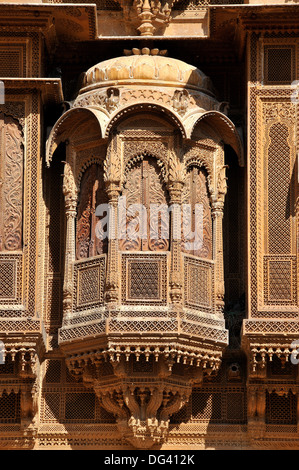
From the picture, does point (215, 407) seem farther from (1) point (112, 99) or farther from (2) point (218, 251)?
(1) point (112, 99)

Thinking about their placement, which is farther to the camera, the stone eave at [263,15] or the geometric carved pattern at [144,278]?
the stone eave at [263,15]

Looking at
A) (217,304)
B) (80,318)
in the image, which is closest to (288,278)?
(217,304)

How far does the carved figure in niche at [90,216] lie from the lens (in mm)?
21516

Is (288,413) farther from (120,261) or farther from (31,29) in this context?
(31,29)

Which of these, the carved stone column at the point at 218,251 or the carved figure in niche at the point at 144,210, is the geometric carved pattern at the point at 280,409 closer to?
the carved stone column at the point at 218,251

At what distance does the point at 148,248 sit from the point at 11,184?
151cm

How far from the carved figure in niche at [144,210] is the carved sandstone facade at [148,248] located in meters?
0.01

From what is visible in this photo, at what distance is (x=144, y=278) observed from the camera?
69.6 ft

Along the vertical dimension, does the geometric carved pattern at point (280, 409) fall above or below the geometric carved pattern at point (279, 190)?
below

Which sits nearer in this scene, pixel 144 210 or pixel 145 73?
pixel 144 210

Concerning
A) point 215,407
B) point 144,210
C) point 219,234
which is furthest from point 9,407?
point 219,234

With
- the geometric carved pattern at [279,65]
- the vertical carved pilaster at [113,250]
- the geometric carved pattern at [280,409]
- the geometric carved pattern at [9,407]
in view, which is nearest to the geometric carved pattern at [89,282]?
the vertical carved pilaster at [113,250]

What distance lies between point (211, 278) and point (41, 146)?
2173 millimetres

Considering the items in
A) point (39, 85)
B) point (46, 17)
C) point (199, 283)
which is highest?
point (46, 17)
